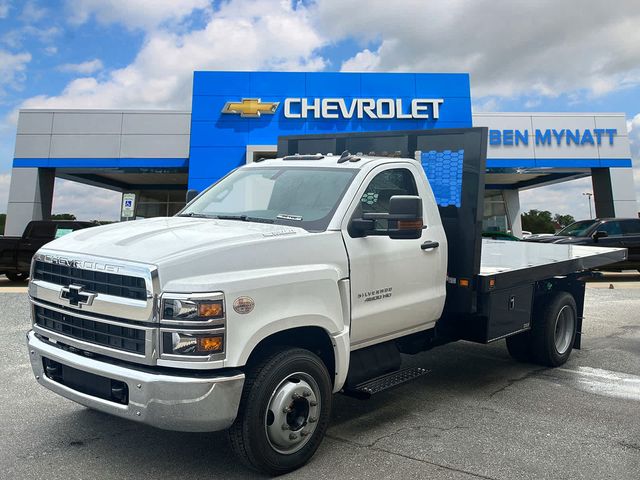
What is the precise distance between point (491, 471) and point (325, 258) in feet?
6.09

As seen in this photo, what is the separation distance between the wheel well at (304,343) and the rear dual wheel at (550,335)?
3.41 meters

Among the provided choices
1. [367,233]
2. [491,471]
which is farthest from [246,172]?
[491,471]

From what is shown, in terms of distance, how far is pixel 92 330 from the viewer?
3404 mm

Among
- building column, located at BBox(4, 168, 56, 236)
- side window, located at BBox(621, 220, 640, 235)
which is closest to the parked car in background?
building column, located at BBox(4, 168, 56, 236)

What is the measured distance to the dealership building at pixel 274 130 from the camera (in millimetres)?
23828

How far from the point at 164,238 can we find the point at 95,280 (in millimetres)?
495

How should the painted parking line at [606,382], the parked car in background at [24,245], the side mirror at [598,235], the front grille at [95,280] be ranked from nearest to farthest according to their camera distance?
the front grille at [95,280] < the painted parking line at [606,382] < the parked car in background at [24,245] < the side mirror at [598,235]

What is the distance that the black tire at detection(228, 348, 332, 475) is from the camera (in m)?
3.31

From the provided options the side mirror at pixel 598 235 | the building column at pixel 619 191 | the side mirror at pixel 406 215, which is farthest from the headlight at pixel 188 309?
the building column at pixel 619 191

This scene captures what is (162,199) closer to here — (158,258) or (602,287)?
(602,287)

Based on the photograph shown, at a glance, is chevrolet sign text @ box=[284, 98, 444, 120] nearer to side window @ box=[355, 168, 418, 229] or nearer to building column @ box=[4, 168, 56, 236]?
building column @ box=[4, 168, 56, 236]

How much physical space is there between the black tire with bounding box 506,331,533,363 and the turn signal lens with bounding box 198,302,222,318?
4532 mm

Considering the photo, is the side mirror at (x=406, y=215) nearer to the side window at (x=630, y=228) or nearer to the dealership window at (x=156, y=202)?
the side window at (x=630, y=228)

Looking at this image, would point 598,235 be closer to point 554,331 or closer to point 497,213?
point 554,331
